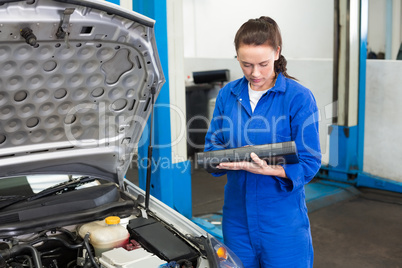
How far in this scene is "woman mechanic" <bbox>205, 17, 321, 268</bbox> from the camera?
5.85 ft

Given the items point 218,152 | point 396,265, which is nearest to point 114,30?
point 218,152

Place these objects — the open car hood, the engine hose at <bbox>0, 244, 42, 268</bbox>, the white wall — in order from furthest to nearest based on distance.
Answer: the white wall, the engine hose at <bbox>0, 244, 42, 268</bbox>, the open car hood

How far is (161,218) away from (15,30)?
92 centimetres

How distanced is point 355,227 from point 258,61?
2529 millimetres

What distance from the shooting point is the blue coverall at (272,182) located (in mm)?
1811

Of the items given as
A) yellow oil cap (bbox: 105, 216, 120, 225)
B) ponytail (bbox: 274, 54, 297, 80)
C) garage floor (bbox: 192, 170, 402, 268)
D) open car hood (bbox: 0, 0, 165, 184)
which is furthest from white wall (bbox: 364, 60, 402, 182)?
yellow oil cap (bbox: 105, 216, 120, 225)

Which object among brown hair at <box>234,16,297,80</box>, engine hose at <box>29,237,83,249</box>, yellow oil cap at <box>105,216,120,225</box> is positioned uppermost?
brown hair at <box>234,16,297,80</box>

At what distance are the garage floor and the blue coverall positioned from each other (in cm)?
142

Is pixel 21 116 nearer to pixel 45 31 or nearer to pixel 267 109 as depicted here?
pixel 45 31

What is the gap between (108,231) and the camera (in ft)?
5.61

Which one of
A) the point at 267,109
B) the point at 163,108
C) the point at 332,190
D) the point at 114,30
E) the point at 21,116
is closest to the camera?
the point at 114,30

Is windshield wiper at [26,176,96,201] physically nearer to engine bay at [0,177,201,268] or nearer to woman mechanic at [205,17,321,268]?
engine bay at [0,177,201,268]

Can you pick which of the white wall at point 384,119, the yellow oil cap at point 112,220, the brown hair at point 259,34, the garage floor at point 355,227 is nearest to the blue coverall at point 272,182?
the brown hair at point 259,34
